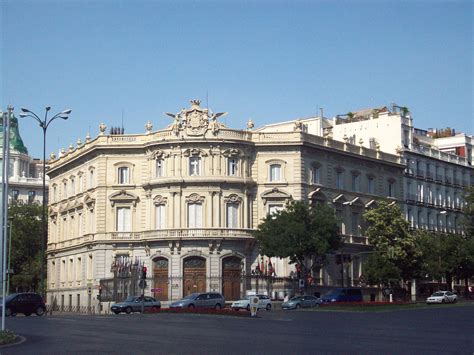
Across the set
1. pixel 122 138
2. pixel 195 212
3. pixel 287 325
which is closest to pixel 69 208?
pixel 122 138

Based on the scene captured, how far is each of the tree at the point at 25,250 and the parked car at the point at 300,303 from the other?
44685 millimetres

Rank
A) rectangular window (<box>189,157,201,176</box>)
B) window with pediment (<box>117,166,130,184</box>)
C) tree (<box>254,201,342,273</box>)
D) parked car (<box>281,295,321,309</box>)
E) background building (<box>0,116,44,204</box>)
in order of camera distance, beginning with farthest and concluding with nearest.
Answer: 1. background building (<box>0,116,44,204</box>)
2. window with pediment (<box>117,166,130,184</box>)
3. rectangular window (<box>189,157,201,176</box>)
4. tree (<box>254,201,342,273</box>)
5. parked car (<box>281,295,321,309</box>)

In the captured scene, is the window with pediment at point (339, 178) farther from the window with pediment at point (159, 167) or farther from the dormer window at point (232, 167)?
the window with pediment at point (159, 167)

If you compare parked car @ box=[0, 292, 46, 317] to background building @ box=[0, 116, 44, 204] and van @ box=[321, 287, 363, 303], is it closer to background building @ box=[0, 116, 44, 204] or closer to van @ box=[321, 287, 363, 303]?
van @ box=[321, 287, 363, 303]

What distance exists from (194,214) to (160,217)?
12.2ft

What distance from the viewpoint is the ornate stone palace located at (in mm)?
83125

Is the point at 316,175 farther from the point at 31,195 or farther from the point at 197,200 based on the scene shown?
the point at 31,195

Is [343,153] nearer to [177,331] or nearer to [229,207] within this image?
[229,207]

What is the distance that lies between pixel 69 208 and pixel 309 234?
98.1 ft

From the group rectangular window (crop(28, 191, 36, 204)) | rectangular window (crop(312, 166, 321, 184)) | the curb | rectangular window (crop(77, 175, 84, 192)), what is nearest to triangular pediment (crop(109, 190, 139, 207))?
rectangular window (crop(77, 175, 84, 192))

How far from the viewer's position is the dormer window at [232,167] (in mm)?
84688

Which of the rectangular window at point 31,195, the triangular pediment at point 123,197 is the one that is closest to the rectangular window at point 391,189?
the triangular pediment at point 123,197

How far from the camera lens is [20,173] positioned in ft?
534

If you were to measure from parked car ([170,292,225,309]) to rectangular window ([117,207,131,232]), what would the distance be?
20.3 m
